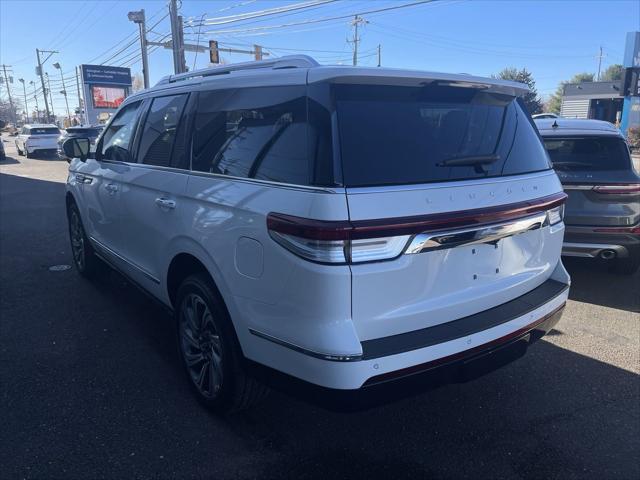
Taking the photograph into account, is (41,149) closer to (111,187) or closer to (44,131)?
(44,131)

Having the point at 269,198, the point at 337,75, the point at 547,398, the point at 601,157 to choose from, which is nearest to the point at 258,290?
the point at 269,198

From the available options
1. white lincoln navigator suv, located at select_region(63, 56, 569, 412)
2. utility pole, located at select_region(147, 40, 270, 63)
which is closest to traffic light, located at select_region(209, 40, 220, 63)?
utility pole, located at select_region(147, 40, 270, 63)

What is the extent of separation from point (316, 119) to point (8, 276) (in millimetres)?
5125

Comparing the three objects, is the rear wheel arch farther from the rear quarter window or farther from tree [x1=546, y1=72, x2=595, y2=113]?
tree [x1=546, y1=72, x2=595, y2=113]

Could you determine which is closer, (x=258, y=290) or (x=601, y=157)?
(x=258, y=290)

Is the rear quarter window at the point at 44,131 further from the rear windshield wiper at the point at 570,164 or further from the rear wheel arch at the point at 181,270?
the rear windshield wiper at the point at 570,164

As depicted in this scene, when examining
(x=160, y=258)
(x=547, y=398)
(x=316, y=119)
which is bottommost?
(x=547, y=398)

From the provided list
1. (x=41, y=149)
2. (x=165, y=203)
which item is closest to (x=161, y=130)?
(x=165, y=203)

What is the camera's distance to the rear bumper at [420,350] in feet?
7.10

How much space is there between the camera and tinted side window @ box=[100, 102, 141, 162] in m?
4.16

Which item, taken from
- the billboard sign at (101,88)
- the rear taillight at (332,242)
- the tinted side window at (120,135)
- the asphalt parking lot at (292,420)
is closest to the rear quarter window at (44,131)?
the billboard sign at (101,88)

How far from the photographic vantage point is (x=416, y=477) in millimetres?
2643

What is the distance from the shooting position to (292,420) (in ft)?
10.3

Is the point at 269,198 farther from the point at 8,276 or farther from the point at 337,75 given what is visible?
the point at 8,276
